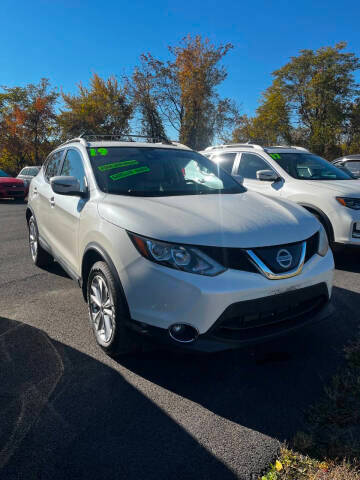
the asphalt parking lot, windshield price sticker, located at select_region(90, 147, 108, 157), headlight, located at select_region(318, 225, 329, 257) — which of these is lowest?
the asphalt parking lot

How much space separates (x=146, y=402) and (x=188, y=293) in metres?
0.78

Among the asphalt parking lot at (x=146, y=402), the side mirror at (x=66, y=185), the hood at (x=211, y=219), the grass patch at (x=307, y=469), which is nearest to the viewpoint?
the grass patch at (x=307, y=469)

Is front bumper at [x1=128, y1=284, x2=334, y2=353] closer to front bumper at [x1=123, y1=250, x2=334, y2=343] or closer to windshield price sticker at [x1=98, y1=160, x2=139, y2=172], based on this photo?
front bumper at [x1=123, y1=250, x2=334, y2=343]

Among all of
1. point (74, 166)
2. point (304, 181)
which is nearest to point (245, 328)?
point (74, 166)

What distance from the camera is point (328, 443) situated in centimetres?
195

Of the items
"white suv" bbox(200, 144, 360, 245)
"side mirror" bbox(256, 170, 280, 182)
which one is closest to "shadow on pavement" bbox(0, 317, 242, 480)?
"white suv" bbox(200, 144, 360, 245)

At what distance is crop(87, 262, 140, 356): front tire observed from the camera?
2.53 meters

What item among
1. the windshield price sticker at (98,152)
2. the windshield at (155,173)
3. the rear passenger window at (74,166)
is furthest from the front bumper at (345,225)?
the rear passenger window at (74,166)

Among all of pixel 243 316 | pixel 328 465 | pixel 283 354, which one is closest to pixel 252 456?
pixel 328 465

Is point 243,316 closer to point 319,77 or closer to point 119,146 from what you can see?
point 119,146

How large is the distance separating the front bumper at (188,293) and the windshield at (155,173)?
1.05 m

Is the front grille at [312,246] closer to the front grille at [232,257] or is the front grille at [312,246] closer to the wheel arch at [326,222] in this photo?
the front grille at [232,257]

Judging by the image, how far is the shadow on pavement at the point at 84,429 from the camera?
1.82m

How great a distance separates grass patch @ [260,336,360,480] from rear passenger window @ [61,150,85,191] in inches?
102
